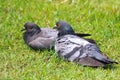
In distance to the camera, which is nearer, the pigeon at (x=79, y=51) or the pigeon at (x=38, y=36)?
the pigeon at (x=79, y=51)

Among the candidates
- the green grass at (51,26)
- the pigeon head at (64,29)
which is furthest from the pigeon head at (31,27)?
the pigeon head at (64,29)

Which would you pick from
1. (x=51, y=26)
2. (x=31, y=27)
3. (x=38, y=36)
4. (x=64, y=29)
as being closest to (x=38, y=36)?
(x=38, y=36)

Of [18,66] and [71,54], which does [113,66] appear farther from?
[18,66]

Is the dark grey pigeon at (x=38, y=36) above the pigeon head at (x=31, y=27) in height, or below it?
below

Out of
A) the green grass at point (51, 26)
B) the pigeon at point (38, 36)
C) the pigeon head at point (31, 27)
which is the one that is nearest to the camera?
the green grass at point (51, 26)

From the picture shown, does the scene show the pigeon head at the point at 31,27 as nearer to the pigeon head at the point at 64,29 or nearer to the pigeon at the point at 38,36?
the pigeon at the point at 38,36

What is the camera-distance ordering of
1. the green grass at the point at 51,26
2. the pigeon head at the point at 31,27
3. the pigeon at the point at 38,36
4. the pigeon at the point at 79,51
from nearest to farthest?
1. the green grass at the point at 51,26
2. the pigeon at the point at 79,51
3. the pigeon at the point at 38,36
4. the pigeon head at the point at 31,27

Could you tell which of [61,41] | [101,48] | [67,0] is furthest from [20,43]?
[67,0]
